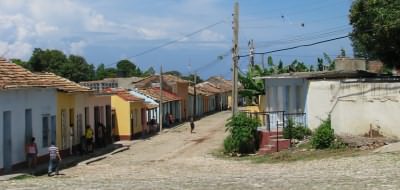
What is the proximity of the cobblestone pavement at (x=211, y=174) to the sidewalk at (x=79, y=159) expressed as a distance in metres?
0.74

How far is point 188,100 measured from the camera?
8219cm

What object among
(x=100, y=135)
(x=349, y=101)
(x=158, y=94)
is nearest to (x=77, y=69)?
(x=158, y=94)

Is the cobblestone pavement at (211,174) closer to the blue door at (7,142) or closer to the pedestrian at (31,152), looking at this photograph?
the pedestrian at (31,152)

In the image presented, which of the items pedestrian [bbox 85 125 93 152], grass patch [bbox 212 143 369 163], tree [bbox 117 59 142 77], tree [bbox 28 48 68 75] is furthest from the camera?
tree [bbox 117 59 142 77]

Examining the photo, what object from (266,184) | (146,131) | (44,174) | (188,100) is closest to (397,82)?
(266,184)

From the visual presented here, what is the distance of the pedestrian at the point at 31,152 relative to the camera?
26.6 m

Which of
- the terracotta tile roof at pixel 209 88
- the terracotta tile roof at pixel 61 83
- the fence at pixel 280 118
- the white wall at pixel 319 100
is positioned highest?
the terracotta tile roof at pixel 209 88

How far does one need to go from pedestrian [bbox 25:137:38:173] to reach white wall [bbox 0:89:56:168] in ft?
0.78

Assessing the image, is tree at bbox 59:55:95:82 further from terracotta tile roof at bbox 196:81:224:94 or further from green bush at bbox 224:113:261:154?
green bush at bbox 224:113:261:154

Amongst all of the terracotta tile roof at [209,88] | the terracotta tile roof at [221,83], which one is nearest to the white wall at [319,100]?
the terracotta tile roof at [209,88]

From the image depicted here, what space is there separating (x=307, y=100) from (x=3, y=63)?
45.1 ft

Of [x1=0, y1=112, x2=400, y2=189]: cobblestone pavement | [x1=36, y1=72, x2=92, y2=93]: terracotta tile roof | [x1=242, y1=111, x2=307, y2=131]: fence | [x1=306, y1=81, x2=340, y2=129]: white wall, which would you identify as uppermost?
[x1=36, y1=72, x2=92, y2=93]: terracotta tile roof

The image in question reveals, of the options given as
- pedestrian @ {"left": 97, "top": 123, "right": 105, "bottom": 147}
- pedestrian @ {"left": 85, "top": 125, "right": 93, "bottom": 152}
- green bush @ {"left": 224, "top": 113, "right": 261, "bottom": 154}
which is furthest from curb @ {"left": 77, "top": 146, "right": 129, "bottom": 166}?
green bush @ {"left": 224, "top": 113, "right": 261, "bottom": 154}

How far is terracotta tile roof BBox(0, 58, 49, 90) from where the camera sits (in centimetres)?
2528
